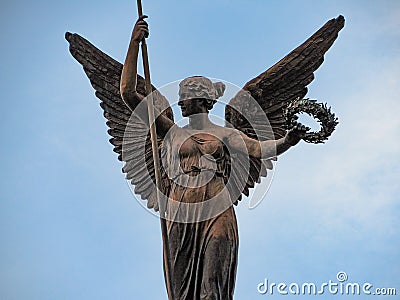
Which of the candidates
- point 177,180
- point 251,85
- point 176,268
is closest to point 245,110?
point 251,85

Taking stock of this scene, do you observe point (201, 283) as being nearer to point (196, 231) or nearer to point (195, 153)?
point (196, 231)

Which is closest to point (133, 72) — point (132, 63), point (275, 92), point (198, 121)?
point (132, 63)

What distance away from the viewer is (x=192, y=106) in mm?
11562

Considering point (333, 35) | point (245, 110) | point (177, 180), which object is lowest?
point (177, 180)

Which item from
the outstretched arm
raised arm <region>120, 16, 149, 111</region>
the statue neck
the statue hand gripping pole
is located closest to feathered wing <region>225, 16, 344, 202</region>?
the outstretched arm

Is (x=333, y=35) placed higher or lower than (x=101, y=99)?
higher

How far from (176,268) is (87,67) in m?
2.78

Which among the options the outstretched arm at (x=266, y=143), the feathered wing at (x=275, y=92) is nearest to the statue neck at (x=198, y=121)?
the outstretched arm at (x=266, y=143)

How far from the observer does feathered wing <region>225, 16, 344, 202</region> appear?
12.1 m

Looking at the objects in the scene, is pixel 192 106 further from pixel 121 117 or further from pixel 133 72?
pixel 121 117

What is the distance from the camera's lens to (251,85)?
12289mm

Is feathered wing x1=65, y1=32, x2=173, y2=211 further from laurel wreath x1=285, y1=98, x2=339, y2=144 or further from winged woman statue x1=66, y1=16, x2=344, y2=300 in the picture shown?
laurel wreath x1=285, y1=98, x2=339, y2=144

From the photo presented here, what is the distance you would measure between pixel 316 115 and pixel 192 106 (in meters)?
1.37

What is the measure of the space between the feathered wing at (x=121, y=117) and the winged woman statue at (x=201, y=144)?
1 centimetres
